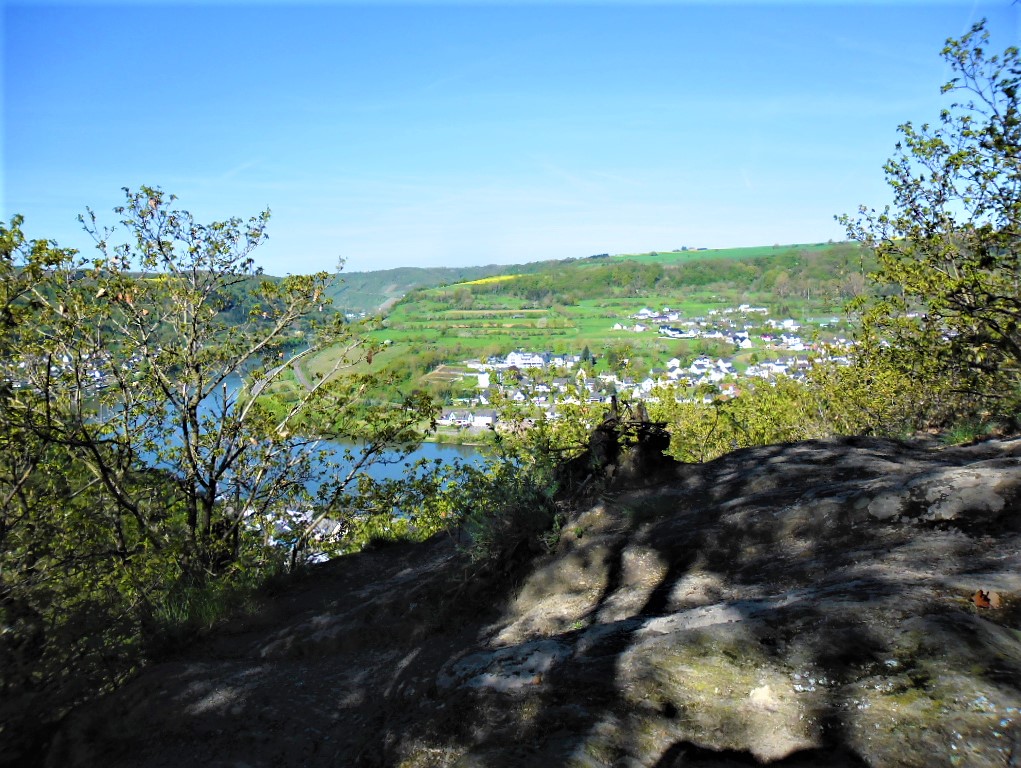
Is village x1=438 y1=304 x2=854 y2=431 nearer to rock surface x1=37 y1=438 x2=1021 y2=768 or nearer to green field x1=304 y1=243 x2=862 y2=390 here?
rock surface x1=37 y1=438 x2=1021 y2=768

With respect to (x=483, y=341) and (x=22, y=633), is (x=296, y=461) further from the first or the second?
(x=483, y=341)

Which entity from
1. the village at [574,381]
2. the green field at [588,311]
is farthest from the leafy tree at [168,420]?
the green field at [588,311]

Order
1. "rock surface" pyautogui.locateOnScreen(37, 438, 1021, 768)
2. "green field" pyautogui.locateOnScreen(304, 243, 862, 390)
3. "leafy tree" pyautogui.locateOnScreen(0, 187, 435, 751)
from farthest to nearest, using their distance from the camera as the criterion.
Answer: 1. "green field" pyautogui.locateOnScreen(304, 243, 862, 390)
2. "leafy tree" pyautogui.locateOnScreen(0, 187, 435, 751)
3. "rock surface" pyautogui.locateOnScreen(37, 438, 1021, 768)

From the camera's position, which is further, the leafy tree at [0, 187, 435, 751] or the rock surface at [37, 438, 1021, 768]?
the leafy tree at [0, 187, 435, 751]

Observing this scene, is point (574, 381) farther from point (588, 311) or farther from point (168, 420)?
point (588, 311)

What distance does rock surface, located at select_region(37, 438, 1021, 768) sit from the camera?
2797mm

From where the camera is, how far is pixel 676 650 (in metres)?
3.44

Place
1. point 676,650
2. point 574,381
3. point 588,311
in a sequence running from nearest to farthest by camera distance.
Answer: point 676,650
point 574,381
point 588,311

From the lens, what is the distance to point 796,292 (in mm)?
156375

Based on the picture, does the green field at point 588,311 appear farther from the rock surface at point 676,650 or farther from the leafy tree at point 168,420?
the rock surface at point 676,650

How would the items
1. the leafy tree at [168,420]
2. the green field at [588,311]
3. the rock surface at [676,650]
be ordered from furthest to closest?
the green field at [588,311]
the leafy tree at [168,420]
the rock surface at [676,650]

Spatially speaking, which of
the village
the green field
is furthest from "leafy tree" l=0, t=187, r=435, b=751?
the green field

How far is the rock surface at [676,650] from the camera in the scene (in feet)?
9.18

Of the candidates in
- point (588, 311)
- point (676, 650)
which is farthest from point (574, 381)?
point (588, 311)
